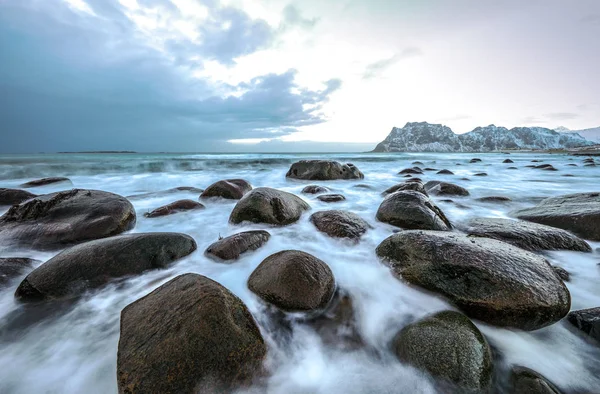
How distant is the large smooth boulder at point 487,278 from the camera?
187 centimetres

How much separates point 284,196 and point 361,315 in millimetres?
2755

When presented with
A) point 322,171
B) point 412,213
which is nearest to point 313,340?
point 412,213

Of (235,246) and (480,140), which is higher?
(480,140)

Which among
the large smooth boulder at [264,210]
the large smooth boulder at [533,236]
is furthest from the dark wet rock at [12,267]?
the large smooth boulder at [533,236]

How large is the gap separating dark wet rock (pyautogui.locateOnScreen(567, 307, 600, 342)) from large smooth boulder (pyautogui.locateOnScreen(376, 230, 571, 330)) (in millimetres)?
58

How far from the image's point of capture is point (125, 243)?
2730mm

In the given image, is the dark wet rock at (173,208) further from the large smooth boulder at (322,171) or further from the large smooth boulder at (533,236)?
the large smooth boulder at (322,171)

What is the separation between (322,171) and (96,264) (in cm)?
814

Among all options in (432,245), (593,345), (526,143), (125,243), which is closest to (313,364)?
(432,245)

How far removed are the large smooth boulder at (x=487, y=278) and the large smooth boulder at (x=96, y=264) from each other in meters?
2.64

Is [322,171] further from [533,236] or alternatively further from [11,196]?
[11,196]

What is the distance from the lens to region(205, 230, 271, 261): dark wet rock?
297 centimetres

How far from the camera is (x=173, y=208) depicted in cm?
506

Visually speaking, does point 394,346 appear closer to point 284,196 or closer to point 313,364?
point 313,364
